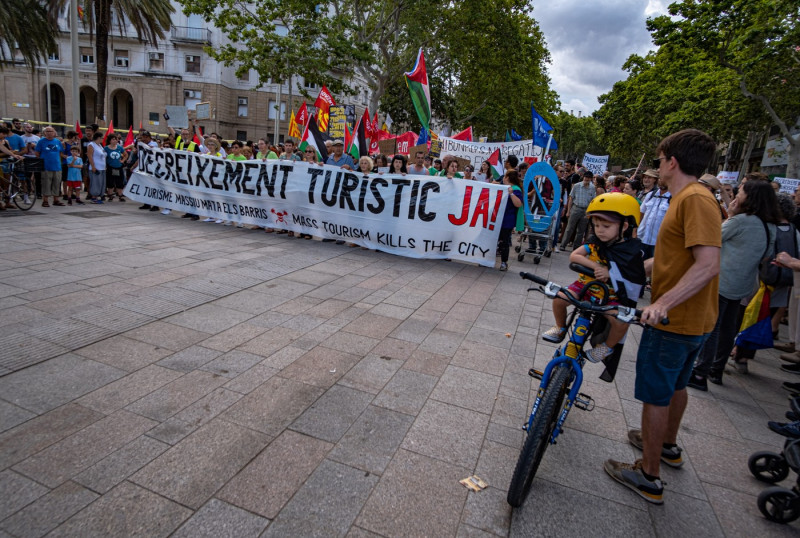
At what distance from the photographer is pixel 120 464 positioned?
264cm

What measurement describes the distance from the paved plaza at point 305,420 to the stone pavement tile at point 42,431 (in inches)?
0.5

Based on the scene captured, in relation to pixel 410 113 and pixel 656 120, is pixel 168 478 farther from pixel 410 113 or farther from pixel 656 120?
pixel 656 120

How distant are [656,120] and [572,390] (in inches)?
1487

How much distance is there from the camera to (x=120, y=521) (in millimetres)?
2248

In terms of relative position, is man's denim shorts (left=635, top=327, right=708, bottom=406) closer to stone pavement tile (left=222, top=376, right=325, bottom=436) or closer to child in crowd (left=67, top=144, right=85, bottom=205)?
stone pavement tile (left=222, top=376, right=325, bottom=436)

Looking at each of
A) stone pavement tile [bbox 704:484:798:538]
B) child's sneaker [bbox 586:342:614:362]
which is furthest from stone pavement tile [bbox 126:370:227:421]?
stone pavement tile [bbox 704:484:798:538]

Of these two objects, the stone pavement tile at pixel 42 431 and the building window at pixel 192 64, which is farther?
the building window at pixel 192 64

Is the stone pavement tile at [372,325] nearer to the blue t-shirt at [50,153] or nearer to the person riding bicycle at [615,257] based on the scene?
the person riding bicycle at [615,257]

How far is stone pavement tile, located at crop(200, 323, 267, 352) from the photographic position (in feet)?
14.1

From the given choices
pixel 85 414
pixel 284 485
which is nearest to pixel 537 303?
pixel 284 485

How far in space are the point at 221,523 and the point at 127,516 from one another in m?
0.45

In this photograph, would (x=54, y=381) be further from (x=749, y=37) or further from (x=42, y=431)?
(x=749, y=37)

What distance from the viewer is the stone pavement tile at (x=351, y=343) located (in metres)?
4.45

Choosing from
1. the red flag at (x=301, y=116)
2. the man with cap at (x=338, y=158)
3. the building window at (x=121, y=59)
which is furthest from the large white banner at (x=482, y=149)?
Result: the building window at (x=121, y=59)
